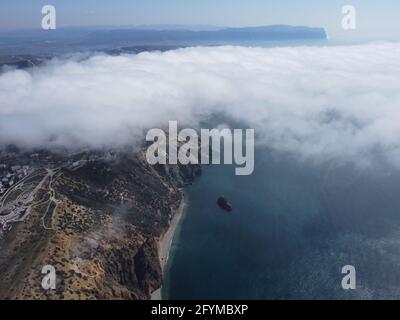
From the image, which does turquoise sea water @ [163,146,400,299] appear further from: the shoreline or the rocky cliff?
the rocky cliff

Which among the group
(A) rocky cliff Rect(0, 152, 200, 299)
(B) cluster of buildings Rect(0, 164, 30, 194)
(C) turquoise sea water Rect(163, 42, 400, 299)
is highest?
(B) cluster of buildings Rect(0, 164, 30, 194)

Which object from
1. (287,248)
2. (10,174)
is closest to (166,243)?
(287,248)

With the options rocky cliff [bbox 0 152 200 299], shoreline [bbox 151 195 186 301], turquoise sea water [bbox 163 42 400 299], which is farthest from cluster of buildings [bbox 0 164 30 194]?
turquoise sea water [bbox 163 42 400 299]

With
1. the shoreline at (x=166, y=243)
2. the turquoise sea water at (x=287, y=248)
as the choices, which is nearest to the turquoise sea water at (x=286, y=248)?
the turquoise sea water at (x=287, y=248)

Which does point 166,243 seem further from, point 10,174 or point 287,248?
point 10,174

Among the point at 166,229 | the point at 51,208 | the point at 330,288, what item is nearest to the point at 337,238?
the point at 330,288

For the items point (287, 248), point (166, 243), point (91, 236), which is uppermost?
point (91, 236)

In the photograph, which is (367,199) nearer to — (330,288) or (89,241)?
(330,288)
